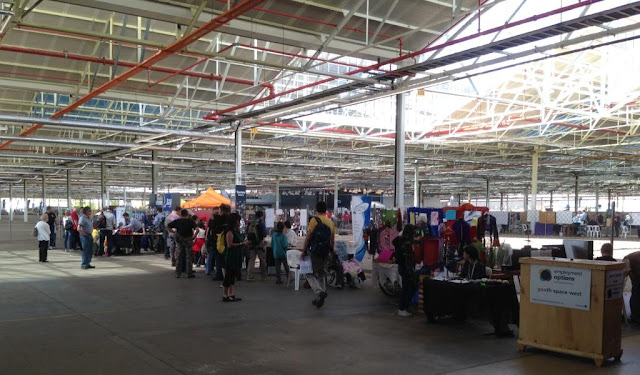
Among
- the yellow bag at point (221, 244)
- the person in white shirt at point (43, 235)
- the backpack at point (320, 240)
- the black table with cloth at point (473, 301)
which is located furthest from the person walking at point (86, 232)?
the black table with cloth at point (473, 301)

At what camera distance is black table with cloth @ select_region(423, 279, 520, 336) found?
24.9 ft

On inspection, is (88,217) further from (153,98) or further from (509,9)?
→ (509,9)

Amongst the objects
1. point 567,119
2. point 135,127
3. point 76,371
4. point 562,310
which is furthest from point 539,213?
point 76,371

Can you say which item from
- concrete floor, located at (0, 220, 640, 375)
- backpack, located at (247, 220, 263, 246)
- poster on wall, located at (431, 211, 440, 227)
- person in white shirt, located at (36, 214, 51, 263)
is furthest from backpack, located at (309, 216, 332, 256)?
person in white shirt, located at (36, 214, 51, 263)

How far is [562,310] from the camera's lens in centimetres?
643

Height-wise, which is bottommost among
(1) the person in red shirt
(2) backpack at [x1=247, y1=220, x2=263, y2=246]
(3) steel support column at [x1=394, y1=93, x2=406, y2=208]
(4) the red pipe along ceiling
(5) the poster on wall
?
Answer: (1) the person in red shirt

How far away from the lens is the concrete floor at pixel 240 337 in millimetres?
5934

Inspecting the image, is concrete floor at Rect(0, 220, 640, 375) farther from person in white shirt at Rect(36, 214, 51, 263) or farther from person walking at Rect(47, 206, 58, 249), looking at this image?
person walking at Rect(47, 206, 58, 249)

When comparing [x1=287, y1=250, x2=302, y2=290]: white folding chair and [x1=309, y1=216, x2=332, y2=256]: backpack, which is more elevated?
[x1=309, y1=216, x2=332, y2=256]: backpack

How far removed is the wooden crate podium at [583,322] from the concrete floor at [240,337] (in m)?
0.18

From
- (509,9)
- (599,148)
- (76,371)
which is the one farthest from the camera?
(599,148)

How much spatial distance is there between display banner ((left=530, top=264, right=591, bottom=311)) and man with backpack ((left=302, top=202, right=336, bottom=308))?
11.6 feet

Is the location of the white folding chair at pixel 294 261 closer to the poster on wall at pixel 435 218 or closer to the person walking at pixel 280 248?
the person walking at pixel 280 248

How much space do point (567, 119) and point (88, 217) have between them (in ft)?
56.1
